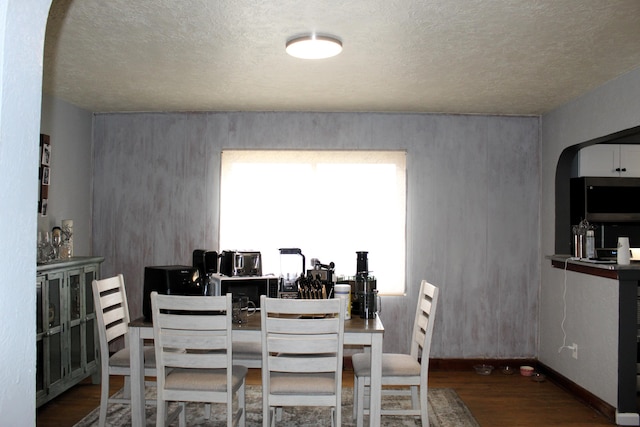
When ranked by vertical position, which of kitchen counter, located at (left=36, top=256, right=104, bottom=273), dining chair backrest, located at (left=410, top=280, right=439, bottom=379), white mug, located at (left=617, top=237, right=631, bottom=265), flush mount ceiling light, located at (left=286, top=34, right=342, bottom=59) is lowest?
dining chair backrest, located at (left=410, top=280, right=439, bottom=379)

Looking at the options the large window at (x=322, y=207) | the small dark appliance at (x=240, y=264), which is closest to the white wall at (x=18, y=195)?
the small dark appliance at (x=240, y=264)

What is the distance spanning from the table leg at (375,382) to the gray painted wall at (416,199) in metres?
2.25

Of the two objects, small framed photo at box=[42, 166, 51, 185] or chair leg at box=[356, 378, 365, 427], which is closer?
chair leg at box=[356, 378, 365, 427]

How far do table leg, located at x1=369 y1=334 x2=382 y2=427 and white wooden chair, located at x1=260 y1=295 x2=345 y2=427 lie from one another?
22 cm

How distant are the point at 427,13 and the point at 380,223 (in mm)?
2785

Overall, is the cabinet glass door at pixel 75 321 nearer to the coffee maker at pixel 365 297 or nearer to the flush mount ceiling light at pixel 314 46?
the coffee maker at pixel 365 297

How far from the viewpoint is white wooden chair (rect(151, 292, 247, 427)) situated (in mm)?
2877

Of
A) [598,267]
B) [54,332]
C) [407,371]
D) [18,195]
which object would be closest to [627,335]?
[598,267]

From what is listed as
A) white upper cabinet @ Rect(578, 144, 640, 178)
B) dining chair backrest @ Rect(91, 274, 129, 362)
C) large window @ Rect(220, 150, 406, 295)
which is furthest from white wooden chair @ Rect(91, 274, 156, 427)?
white upper cabinet @ Rect(578, 144, 640, 178)

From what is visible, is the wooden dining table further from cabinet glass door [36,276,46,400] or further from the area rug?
cabinet glass door [36,276,46,400]

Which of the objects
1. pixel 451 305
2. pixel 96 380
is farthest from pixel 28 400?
pixel 451 305

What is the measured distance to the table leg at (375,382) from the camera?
9.77 ft

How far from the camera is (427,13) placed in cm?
272

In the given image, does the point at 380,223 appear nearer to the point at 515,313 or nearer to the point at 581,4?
the point at 515,313
